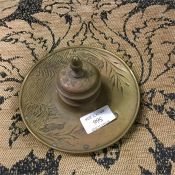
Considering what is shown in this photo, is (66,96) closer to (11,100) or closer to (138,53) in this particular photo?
(11,100)

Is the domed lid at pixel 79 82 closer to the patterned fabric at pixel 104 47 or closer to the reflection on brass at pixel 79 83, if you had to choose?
the reflection on brass at pixel 79 83

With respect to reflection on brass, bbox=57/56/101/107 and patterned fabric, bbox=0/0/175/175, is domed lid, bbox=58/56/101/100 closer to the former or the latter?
reflection on brass, bbox=57/56/101/107

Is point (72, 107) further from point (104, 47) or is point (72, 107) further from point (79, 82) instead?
point (104, 47)

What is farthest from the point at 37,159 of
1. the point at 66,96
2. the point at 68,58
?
the point at 68,58

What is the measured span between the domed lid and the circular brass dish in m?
0.06

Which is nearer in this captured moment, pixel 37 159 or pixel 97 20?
pixel 37 159

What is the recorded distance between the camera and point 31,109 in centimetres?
94

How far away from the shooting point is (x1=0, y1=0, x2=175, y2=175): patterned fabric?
2.84 ft

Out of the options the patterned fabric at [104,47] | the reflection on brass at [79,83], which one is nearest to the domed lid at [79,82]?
the reflection on brass at [79,83]

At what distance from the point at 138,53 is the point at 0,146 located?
463 mm

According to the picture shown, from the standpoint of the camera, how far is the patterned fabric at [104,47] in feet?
2.84

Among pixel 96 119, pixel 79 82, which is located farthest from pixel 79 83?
pixel 96 119

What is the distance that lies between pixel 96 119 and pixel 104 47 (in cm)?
26

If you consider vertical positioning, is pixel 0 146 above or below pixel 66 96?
below
